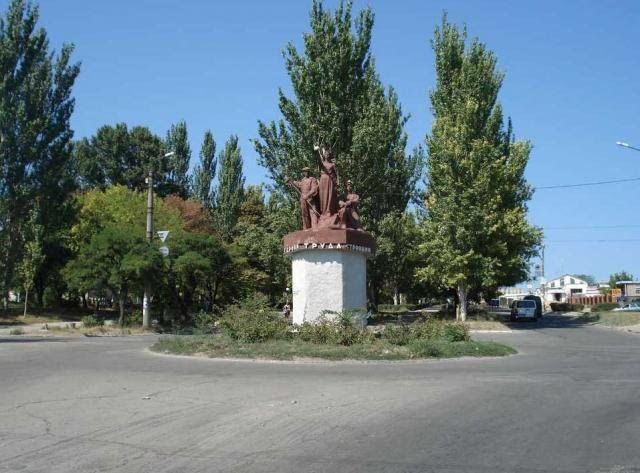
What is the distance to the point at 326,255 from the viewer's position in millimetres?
20266

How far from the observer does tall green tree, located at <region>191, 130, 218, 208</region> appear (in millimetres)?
64688

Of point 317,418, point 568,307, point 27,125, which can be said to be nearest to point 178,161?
point 27,125

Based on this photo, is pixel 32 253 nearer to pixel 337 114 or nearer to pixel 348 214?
pixel 337 114

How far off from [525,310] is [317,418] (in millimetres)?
46254

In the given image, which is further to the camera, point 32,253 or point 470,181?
point 32,253

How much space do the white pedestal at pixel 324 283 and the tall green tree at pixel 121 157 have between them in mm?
49722

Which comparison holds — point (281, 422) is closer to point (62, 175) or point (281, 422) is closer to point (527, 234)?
point (527, 234)

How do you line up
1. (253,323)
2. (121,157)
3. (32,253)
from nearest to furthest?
(253,323) < (32,253) < (121,157)

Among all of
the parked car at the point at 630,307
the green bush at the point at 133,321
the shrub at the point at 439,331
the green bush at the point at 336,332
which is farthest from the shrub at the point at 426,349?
the parked car at the point at 630,307

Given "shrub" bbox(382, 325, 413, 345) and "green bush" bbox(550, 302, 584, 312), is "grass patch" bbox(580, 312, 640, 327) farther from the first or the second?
"shrub" bbox(382, 325, 413, 345)

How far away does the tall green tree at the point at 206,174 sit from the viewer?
6469 cm

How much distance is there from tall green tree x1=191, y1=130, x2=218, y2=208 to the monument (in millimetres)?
43803

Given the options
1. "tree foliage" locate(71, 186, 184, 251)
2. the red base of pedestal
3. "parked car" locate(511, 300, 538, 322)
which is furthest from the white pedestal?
"parked car" locate(511, 300, 538, 322)

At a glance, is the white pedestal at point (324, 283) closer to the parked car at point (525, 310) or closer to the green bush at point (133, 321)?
the green bush at point (133, 321)
